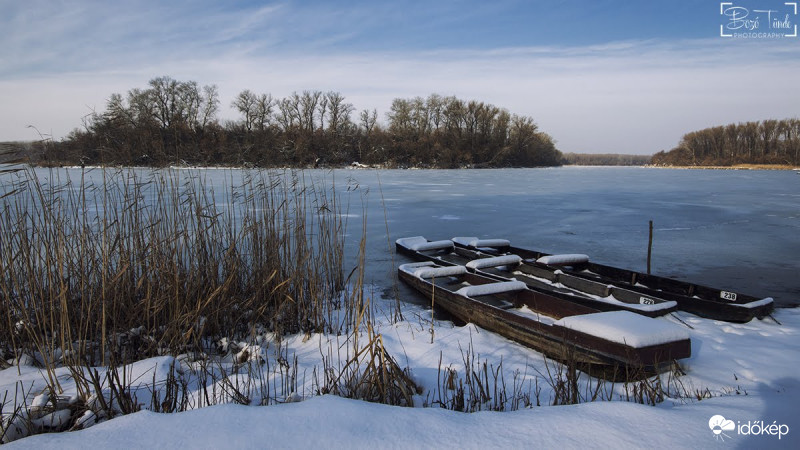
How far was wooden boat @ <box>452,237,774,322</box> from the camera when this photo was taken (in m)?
3.50

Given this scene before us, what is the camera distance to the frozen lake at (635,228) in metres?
5.27

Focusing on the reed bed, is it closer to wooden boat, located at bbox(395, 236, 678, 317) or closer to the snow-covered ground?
the snow-covered ground

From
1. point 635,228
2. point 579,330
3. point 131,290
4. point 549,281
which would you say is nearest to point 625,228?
point 635,228

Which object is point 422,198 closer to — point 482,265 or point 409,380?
point 482,265

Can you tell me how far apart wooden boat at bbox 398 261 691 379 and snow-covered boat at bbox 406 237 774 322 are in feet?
2.49

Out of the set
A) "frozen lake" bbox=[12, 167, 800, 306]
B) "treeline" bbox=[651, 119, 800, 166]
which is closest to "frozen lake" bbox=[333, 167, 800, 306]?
"frozen lake" bbox=[12, 167, 800, 306]

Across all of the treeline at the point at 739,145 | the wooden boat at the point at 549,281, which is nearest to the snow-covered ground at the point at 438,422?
the wooden boat at the point at 549,281

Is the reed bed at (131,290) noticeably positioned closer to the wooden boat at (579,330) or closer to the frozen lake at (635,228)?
the wooden boat at (579,330)

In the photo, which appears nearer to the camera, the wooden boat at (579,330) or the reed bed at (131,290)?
the wooden boat at (579,330)

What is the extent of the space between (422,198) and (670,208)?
6.60 m

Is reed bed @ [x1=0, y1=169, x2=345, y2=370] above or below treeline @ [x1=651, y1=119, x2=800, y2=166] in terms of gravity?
below

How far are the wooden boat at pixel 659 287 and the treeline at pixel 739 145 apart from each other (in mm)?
49074

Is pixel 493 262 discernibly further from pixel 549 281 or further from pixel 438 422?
pixel 438 422

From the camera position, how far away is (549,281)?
4.70 meters
